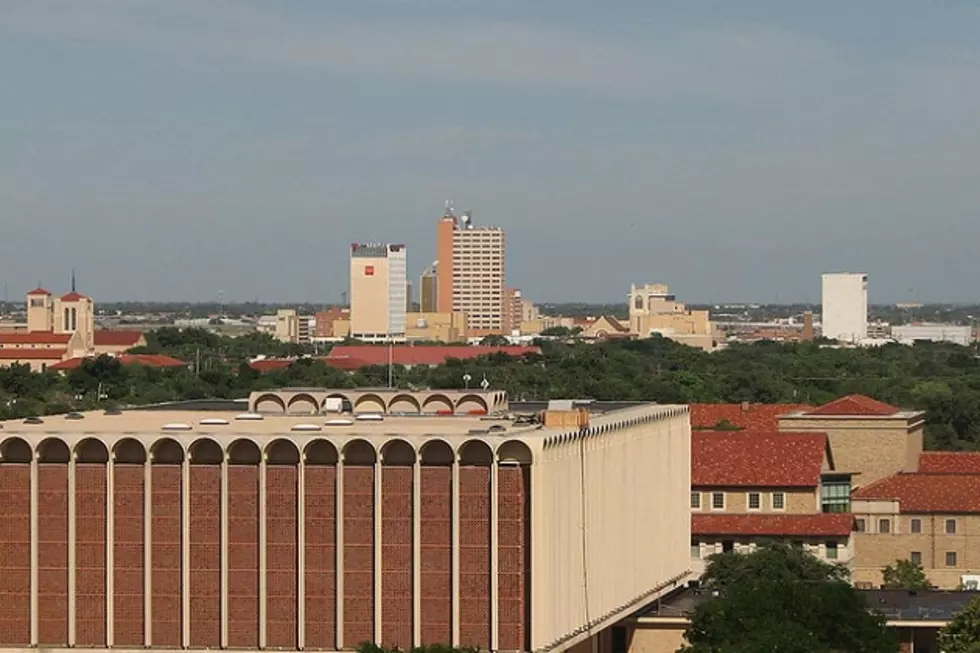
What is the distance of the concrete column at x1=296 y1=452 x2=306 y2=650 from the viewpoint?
57.3m

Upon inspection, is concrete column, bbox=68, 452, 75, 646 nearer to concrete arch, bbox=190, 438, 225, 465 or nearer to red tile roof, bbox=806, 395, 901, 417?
concrete arch, bbox=190, 438, 225, 465

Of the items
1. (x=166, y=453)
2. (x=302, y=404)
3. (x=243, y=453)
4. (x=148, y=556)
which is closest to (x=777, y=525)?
(x=302, y=404)

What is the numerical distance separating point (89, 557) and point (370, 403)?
54.0 ft

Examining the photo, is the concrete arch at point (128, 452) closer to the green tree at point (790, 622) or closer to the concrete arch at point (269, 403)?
the green tree at point (790, 622)

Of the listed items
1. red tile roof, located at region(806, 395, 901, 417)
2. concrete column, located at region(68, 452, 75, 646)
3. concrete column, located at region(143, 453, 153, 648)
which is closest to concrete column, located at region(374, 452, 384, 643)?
concrete column, located at region(143, 453, 153, 648)

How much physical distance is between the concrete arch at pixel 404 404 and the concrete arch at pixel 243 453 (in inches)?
596

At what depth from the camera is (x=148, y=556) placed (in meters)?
57.8

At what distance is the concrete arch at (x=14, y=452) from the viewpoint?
58531mm

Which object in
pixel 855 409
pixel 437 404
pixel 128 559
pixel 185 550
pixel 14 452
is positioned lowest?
pixel 128 559

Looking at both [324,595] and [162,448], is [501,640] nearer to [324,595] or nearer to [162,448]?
[324,595]

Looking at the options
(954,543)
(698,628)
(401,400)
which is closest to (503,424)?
(698,628)

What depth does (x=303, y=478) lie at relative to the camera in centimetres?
5734

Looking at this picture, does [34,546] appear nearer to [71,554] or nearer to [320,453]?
[71,554]

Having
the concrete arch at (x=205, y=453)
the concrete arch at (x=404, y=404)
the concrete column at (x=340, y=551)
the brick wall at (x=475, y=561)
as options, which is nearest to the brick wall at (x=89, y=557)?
the concrete arch at (x=205, y=453)
